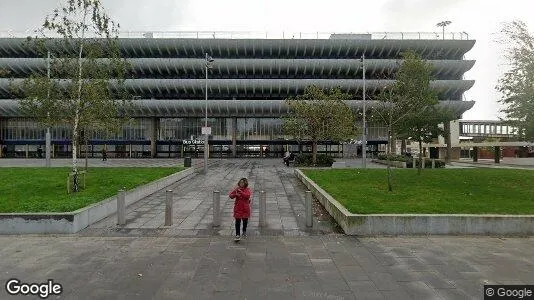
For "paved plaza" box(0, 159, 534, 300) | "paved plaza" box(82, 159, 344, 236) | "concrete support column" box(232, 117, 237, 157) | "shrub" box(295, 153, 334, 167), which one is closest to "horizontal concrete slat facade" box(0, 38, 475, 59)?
"concrete support column" box(232, 117, 237, 157)

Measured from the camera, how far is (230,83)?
55.2 metres

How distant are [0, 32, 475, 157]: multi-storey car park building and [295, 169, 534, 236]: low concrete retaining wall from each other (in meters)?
45.7

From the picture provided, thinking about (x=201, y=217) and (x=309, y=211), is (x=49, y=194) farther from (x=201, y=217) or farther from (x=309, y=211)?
(x=309, y=211)

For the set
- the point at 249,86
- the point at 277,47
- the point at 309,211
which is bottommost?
the point at 309,211

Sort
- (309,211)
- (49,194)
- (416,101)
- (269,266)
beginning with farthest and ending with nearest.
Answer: (416,101), (49,194), (309,211), (269,266)

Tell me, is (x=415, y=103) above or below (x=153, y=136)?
above

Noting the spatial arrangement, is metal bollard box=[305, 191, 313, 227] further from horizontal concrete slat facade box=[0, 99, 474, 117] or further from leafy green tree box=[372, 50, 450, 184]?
horizontal concrete slat facade box=[0, 99, 474, 117]

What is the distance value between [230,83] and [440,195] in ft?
150

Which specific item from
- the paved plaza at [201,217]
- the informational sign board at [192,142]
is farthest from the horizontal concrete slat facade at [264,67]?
the paved plaza at [201,217]

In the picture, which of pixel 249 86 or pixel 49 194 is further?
pixel 249 86

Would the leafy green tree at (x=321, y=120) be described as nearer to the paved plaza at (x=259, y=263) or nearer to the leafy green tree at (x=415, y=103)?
the leafy green tree at (x=415, y=103)

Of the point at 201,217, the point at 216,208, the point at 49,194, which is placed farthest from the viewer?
the point at 49,194

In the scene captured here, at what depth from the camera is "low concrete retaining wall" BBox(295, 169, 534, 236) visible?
352 inches

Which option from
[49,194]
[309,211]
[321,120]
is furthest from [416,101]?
[49,194]
